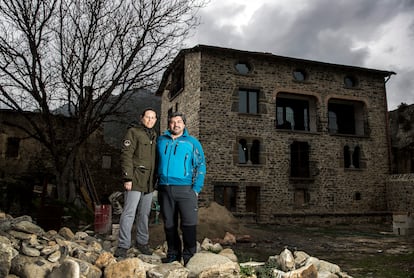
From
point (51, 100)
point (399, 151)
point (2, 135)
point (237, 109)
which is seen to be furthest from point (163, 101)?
point (399, 151)

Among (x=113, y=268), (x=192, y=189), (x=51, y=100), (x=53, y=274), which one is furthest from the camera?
(x=51, y=100)

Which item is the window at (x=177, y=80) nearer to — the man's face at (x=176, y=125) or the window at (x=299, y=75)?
the window at (x=299, y=75)

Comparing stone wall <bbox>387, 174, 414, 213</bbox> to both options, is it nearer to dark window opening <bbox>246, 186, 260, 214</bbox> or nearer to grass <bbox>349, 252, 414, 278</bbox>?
dark window opening <bbox>246, 186, 260, 214</bbox>

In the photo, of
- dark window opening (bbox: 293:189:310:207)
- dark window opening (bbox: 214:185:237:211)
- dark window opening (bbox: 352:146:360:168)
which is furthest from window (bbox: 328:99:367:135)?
dark window opening (bbox: 214:185:237:211)

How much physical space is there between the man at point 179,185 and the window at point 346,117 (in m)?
16.7

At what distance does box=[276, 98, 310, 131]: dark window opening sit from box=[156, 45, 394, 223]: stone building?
0.19 ft

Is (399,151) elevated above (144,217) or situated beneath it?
elevated above

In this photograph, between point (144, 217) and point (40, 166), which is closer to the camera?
point (144, 217)

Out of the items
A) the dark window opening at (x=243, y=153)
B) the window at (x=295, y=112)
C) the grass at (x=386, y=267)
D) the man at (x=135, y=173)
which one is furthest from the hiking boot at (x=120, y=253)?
the window at (x=295, y=112)

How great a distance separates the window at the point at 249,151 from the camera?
15977 millimetres

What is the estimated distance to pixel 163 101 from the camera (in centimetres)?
2209

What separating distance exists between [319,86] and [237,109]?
5115mm

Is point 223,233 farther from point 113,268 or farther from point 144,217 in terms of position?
point 113,268

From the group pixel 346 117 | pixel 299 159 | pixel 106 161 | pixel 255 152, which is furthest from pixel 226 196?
pixel 346 117
